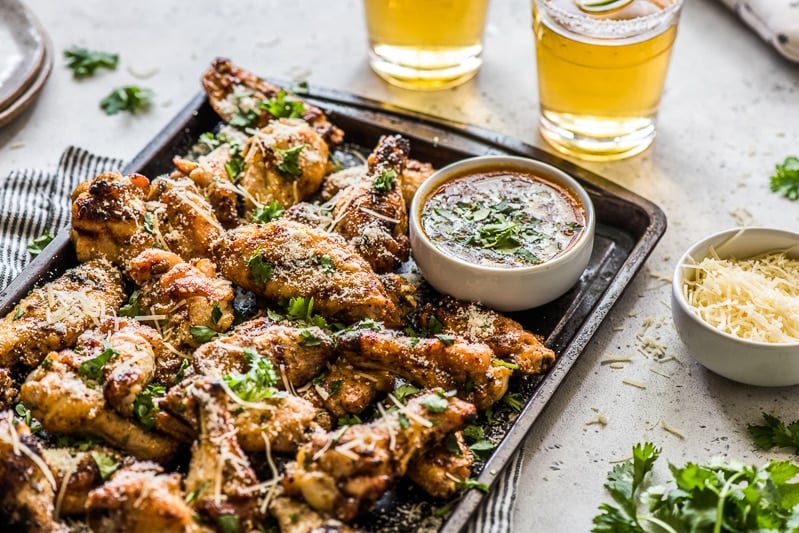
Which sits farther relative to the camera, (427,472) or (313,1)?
(313,1)

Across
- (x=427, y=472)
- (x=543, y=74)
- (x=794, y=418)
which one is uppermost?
(x=543, y=74)

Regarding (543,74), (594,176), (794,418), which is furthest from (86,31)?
(794,418)

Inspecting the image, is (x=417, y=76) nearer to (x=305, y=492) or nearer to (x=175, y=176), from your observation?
(x=175, y=176)

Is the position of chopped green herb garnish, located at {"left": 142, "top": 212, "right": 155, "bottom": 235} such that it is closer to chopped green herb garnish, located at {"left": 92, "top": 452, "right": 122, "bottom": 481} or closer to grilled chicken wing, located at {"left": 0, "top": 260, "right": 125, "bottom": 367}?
grilled chicken wing, located at {"left": 0, "top": 260, "right": 125, "bottom": 367}

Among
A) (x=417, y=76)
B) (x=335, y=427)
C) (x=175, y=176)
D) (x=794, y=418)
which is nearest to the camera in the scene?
(x=335, y=427)

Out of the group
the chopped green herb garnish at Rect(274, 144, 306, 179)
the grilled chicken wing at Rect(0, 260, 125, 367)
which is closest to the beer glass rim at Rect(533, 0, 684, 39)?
the chopped green herb garnish at Rect(274, 144, 306, 179)

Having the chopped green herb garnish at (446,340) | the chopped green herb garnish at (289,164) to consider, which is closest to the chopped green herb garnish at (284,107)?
the chopped green herb garnish at (289,164)
